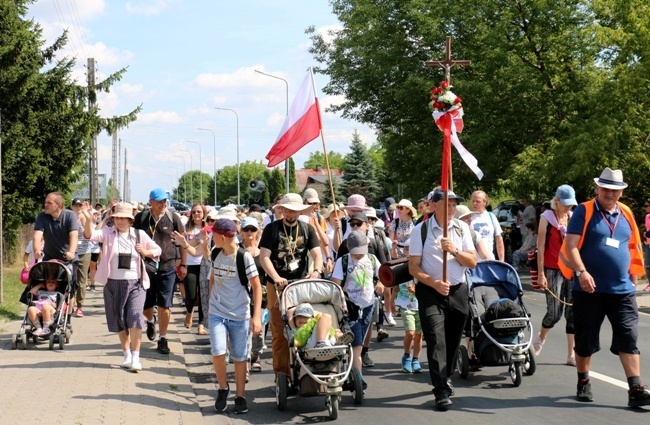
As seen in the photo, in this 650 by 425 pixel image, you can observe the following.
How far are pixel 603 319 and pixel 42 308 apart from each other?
6.71 metres

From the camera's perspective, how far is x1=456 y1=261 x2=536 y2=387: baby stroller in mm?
9172

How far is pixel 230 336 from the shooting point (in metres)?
8.45

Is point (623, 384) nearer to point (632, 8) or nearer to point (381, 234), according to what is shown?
point (381, 234)

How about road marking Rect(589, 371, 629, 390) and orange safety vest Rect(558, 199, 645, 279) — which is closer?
orange safety vest Rect(558, 199, 645, 279)

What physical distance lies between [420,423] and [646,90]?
19.2 metres

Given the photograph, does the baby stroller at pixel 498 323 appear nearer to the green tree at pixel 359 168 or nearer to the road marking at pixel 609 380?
the road marking at pixel 609 380

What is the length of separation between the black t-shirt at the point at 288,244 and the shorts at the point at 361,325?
733 mm

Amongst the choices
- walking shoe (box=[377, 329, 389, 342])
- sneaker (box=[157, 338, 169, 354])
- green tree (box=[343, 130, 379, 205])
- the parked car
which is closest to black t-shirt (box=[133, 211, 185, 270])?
sneaker (box=[157, 338, 169, 354])

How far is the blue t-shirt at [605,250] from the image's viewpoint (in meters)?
8.11

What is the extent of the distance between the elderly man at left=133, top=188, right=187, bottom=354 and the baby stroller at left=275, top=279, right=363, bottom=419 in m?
3.29

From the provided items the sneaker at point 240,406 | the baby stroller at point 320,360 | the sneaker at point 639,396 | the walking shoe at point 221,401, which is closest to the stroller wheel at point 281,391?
the baby stroller at point 320,360

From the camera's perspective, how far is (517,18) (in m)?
31.8

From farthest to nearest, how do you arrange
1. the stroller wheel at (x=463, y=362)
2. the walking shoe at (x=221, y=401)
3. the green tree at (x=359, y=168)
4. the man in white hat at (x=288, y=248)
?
the green tree at (x=359, y=168) < the stroller wheel at (x=463, y=362) < the man in white hat at (x=288, y=248) < the walking shoe at (x=221, y=401)

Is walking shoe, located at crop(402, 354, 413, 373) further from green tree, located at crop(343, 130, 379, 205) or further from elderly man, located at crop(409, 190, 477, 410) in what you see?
green tree, located at crop(343, 130, 379, 205)
